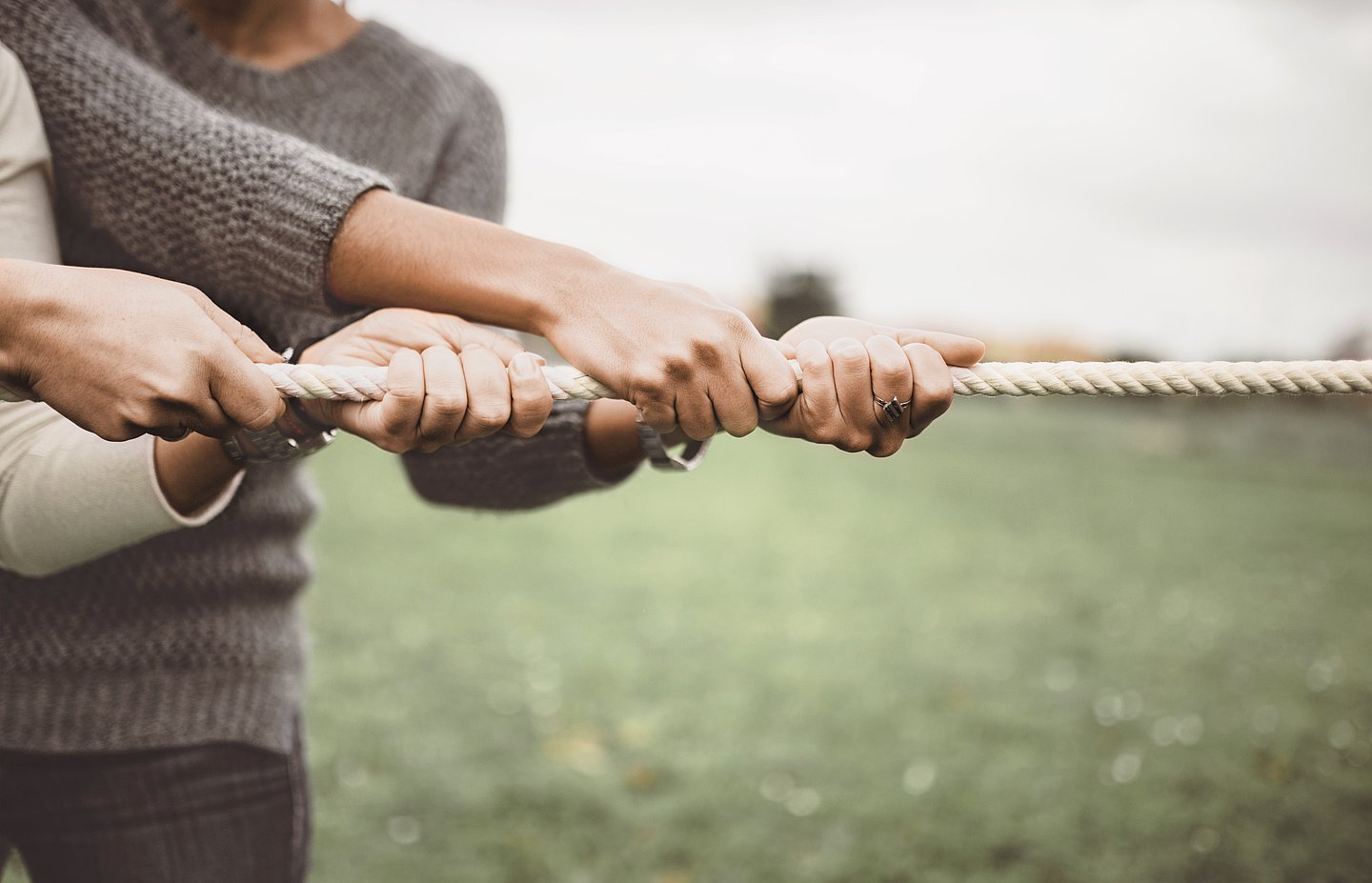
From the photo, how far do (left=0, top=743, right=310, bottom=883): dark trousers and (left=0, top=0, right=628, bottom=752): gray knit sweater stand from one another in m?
0.04

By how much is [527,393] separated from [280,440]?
226 mm

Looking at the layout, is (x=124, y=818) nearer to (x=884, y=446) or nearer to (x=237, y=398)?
(x=237, y=398)

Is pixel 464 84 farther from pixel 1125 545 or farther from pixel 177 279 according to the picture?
pixel 1125 545

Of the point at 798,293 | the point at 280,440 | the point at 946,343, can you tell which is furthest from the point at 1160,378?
the point at 798,293

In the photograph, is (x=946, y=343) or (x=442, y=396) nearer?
(x=442, y=396)

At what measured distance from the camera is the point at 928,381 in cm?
83

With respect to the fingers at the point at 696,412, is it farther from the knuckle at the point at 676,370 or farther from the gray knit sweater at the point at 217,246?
the gray knit sweater at the point at 217,246

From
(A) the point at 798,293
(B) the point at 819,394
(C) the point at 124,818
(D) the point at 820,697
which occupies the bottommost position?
(A) the point at 798,293

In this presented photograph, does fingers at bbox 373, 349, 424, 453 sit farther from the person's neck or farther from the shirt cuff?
the person's neck

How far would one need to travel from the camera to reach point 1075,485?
31.6 feet

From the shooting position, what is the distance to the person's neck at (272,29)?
1.06m

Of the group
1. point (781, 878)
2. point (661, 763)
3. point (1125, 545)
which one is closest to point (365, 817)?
point (661, 763)

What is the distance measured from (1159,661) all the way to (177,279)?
422 centimetres

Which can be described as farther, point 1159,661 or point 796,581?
point 796,581
